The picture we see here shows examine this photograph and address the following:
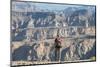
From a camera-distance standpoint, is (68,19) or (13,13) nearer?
(13,13)

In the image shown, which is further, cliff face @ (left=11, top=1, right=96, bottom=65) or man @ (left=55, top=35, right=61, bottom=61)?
man @ (left=55, top=35, right=61, bottom=61)

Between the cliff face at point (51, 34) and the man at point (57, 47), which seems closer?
the cliff face at point (51, 34)

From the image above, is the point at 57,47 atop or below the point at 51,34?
below

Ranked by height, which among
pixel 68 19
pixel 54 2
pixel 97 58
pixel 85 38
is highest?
pixel 54 2

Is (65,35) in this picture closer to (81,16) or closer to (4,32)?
(81,16)

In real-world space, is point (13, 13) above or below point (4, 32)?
above

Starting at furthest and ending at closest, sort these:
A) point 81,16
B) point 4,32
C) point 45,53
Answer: point 81,16
point 45,53
point 4,32

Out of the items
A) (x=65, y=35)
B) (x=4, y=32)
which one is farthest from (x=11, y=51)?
(x=65, y=35)

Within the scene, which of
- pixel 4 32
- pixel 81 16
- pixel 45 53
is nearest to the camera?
pixel 4 32
